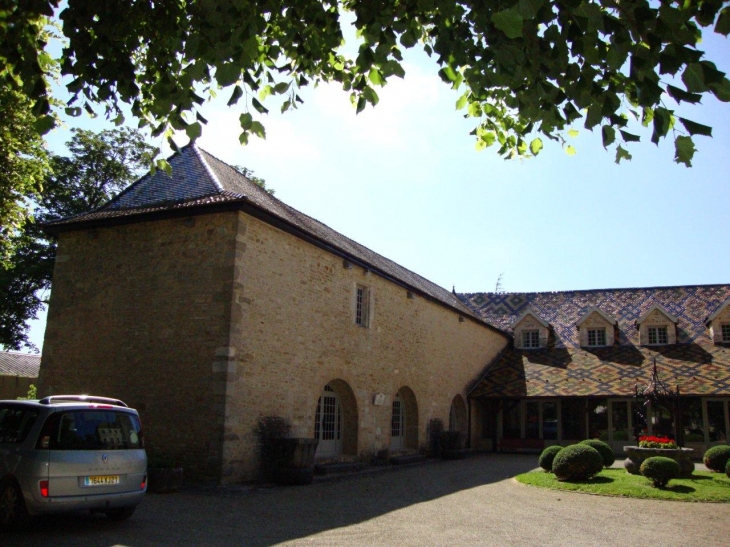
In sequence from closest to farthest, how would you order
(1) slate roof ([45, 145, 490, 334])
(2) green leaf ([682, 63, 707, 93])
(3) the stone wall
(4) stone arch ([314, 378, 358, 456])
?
(2) green leaf ([682, 63, 707, 93]) → (3) the stone wall → (1) slate roof ([45, 145, 490, 334]) → (4) stone arch ([314, 378, 358, 456])

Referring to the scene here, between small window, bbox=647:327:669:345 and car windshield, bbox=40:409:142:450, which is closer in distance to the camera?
car windshield, bbox=40:409:142:450

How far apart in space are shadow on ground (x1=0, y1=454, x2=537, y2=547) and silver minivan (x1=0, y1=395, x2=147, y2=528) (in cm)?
32

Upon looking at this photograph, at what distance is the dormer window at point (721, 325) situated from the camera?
24.3 metres

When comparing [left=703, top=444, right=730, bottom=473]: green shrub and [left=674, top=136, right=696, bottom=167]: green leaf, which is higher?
[left=674, top=136, right=696, bottom=167]: green leaf

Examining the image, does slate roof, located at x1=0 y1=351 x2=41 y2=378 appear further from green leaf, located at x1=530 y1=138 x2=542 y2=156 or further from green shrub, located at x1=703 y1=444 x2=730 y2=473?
green leaf, located at x1=530 y1=138 x2=542 y2=156

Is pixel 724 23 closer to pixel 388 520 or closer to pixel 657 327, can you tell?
pixel 388 520

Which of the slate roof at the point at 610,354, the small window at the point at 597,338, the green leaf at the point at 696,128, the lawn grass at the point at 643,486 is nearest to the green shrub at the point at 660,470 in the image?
the lawn grass at the point at 643,486

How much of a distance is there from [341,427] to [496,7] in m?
13.0

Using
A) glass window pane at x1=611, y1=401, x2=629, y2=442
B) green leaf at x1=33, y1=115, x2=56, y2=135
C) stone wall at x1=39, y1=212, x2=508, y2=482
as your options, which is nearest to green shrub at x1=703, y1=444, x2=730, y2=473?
glass window pane at x1=611, y1=401, x2=629, y2=442

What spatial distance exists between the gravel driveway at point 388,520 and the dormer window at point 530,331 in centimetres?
1592

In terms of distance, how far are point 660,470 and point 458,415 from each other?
40.5 ft

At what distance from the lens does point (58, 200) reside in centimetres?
2592

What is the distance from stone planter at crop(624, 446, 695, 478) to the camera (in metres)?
14.5

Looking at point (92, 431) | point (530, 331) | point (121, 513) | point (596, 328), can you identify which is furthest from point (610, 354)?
point (92, 431)
